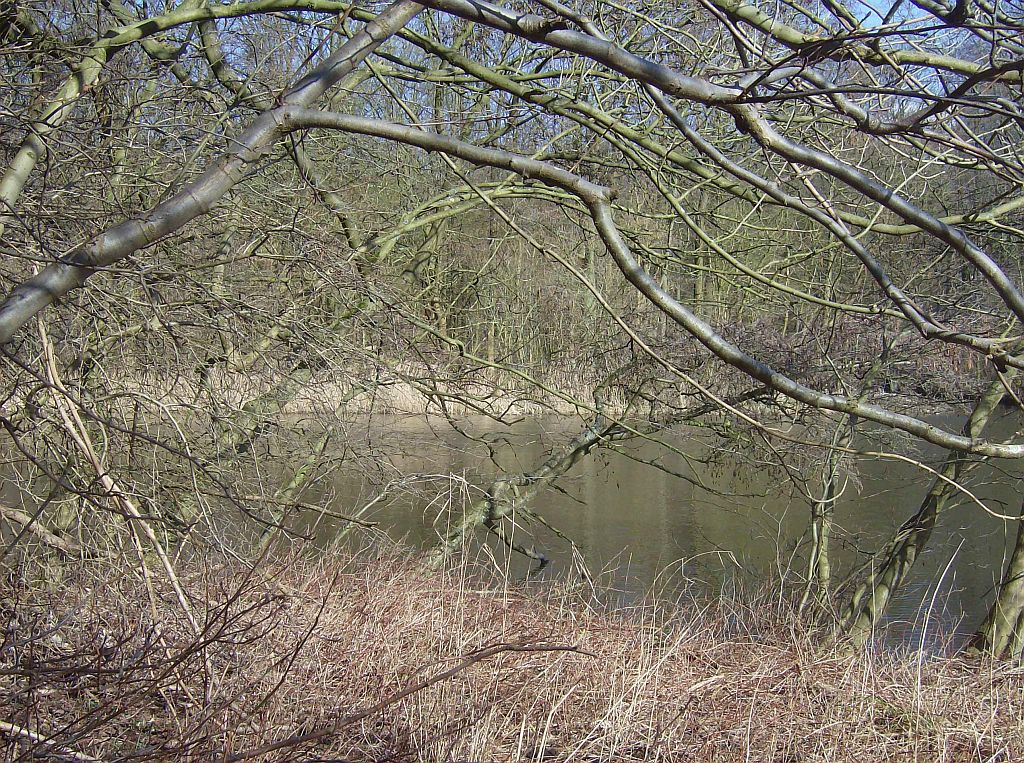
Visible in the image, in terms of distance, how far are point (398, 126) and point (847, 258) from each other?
527 centimetres

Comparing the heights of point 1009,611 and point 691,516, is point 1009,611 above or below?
above

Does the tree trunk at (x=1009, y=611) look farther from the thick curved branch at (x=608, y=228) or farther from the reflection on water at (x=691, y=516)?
the thick curved branch at (x=608, y=228)

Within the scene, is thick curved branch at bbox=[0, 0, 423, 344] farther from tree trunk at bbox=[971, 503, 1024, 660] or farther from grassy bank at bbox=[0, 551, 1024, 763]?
tree trunk at bbox=[971, 503, 1024, 660]

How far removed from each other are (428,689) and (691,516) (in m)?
8.08

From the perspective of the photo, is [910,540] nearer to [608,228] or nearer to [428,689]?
[428,689]

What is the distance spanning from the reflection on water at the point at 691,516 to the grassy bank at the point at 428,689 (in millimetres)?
2373

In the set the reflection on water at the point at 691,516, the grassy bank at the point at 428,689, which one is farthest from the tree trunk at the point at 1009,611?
the grassy bank at the point at 428,689

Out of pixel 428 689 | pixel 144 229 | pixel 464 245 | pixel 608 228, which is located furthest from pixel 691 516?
pixel 144 229

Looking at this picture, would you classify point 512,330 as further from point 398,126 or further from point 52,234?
point 398,126

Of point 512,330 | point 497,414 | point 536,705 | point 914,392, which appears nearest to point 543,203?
point 512,330

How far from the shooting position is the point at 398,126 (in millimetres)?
2451

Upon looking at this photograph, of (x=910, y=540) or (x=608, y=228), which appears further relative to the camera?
(x=910, y=540)

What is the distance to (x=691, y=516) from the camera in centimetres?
1117

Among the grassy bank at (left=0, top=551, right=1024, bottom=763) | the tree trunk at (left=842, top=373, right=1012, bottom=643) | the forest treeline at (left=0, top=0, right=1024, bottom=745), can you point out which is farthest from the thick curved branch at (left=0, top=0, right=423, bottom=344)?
the tree trunk at (left=842, top=373, right=1012, bottom=643)
